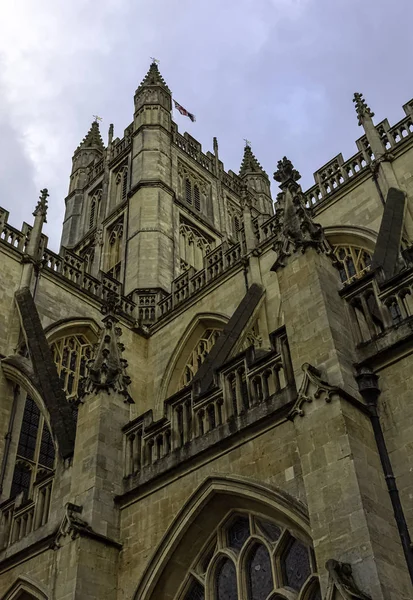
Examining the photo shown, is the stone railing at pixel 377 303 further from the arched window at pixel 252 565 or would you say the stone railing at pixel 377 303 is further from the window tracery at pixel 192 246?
the window tracery at pixel 192 246

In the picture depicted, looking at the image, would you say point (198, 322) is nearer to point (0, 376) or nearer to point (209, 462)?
point (0, 376)

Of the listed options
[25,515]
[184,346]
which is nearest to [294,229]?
[25,515]

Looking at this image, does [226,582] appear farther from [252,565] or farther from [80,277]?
[80,277]

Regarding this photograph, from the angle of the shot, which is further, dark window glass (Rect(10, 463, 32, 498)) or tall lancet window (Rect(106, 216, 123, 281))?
tall lancet window (Rect(106, 216, 123, 281))

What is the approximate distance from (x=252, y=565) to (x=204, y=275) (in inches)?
439

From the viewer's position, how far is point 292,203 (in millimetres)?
9305

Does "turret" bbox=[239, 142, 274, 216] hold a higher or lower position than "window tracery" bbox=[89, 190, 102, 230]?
higher

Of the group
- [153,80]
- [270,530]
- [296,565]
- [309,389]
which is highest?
[153,80]

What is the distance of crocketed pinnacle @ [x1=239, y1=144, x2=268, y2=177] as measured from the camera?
3531cm

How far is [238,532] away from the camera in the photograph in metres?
8.30

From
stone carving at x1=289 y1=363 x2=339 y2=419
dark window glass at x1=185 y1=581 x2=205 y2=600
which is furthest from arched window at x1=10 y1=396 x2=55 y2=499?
stone carving at x1=289 y1=363 x2=339 y2=419

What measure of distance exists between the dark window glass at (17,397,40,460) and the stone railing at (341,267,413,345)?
829 centimetres

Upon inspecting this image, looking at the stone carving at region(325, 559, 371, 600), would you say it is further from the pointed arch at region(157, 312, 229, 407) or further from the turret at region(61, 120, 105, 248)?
the turret at region(61, 120, 105, 248)

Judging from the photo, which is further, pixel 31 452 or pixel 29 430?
pixel 29 430
